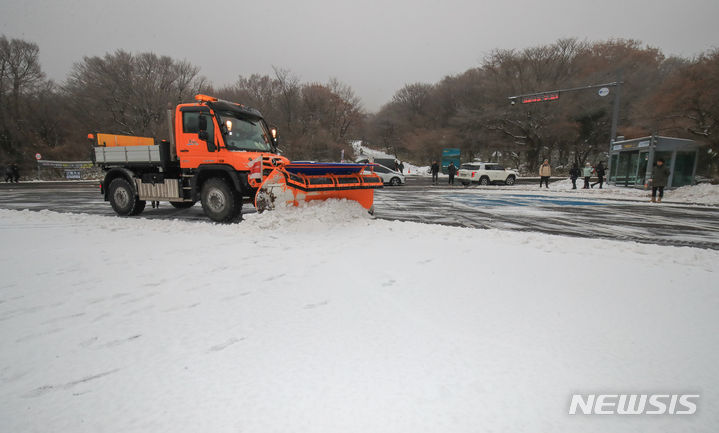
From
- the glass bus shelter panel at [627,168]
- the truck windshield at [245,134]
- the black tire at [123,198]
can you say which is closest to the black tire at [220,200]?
the truck windshield at [245,134]

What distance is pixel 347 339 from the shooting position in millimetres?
2326

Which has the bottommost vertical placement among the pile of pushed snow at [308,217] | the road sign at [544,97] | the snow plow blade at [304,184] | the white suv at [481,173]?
the pile of pushed snow at [308,217]

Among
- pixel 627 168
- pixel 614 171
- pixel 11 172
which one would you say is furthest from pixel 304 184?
pixel 11 172

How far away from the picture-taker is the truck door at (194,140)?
7.30 meters

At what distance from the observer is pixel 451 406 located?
5.55 feet

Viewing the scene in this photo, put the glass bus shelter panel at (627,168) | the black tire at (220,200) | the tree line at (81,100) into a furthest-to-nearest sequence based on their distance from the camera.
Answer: the tree line at (81,100) → the glass bus shelter panel at (627,168) → the black tire at (220,200)

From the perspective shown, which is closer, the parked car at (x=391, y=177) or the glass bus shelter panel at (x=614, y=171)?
the glass bus shelter panel at (x=614, y=171)

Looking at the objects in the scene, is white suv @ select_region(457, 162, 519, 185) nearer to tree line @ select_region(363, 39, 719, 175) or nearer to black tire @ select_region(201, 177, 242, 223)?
tree line @ select_region(363, 39, 719, 175)

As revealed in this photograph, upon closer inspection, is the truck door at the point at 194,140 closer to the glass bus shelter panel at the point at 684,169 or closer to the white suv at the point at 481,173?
the white suv at the point at 481,173

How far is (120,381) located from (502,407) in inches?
86.8

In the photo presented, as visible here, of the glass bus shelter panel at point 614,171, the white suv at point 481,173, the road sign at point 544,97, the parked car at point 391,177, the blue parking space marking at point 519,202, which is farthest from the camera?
the road sign at point 544,97

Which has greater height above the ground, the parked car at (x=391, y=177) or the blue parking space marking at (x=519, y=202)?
the parked car at (x=391, y=177)

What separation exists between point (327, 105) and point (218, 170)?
47.2 metres

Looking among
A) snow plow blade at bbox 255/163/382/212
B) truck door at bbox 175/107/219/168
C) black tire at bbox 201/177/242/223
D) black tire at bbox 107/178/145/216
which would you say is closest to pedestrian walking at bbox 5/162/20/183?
black tire at bbox 107/178/145/216
